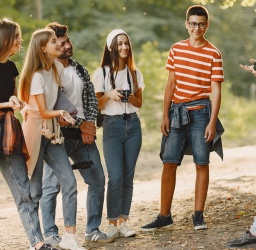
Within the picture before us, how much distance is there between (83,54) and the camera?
54.0 ft

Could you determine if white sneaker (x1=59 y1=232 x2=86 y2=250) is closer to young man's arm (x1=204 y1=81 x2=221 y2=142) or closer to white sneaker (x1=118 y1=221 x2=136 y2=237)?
white sneaker (x1=118 y1=221 x2=136 y2=237)

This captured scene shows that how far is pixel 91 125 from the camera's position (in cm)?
567

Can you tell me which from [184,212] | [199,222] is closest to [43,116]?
[199,222]

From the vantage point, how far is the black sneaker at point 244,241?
5342 millimetres

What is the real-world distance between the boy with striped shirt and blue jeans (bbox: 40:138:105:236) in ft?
2.29

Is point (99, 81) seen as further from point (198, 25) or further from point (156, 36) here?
point (156, 36)

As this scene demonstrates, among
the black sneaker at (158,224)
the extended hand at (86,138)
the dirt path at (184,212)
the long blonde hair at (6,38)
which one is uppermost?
the long blonde hair at (6,38)

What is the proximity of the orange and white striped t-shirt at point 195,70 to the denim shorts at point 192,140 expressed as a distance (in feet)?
0.51

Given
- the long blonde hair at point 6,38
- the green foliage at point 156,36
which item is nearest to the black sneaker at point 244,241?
the long blonde hair at point 6,38

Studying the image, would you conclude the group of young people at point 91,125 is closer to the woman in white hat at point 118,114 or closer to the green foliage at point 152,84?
the woman in white hat at point 118,114

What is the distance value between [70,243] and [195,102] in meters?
1.60

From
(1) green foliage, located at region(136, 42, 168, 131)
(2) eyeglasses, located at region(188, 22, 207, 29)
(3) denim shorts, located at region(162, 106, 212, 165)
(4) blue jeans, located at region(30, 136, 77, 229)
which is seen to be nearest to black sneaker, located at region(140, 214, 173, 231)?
(3) denim shorts, located at region(162, 106, 212, 165)

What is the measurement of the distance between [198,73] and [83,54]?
10673mm

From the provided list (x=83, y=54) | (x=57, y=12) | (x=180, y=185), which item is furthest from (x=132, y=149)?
(x=57, y=12)
